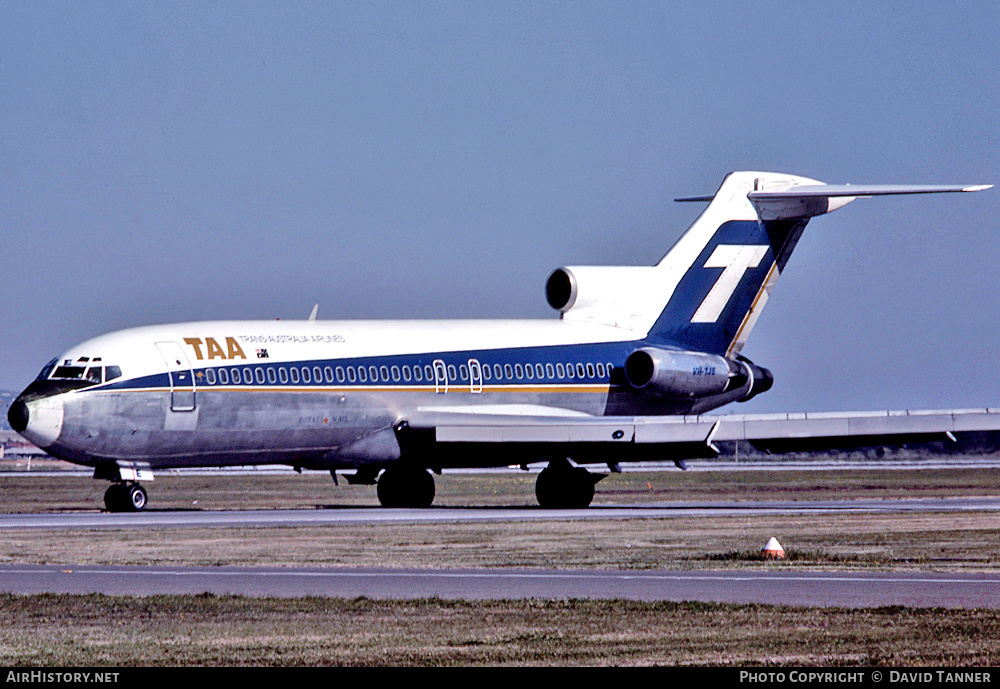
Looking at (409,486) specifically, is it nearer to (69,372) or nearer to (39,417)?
(69,372)

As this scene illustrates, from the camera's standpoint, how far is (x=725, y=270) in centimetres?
4900

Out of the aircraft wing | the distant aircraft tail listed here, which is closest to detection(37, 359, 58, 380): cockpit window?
the aircraft wing

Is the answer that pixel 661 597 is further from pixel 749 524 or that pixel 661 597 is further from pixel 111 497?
pixel 111 497

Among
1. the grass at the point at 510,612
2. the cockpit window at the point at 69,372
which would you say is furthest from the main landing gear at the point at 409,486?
the cockpit window at the point at 69,372

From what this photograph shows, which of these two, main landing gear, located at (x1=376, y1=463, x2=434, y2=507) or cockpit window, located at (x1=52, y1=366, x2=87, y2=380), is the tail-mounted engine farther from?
cockpit window, located at (x1=52, y1=366, x2=87, y2=380)

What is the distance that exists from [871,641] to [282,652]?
530 cm

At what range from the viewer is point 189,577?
72.3ft

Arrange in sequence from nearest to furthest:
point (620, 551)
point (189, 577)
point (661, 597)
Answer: point (661, 597) < point (189, 577) < point (620, 551)

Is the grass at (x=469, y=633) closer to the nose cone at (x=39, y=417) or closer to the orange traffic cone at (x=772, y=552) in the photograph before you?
the orange traffic cone at (x=772, y=552)

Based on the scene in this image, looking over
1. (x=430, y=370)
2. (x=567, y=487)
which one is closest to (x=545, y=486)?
(x=567, y=487)

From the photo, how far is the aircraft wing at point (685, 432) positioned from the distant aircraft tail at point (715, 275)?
5207 millimetres

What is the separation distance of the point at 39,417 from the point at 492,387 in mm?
12736

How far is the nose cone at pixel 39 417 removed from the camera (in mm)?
37156

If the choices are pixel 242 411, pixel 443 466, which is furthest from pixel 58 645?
pixel 443 466
